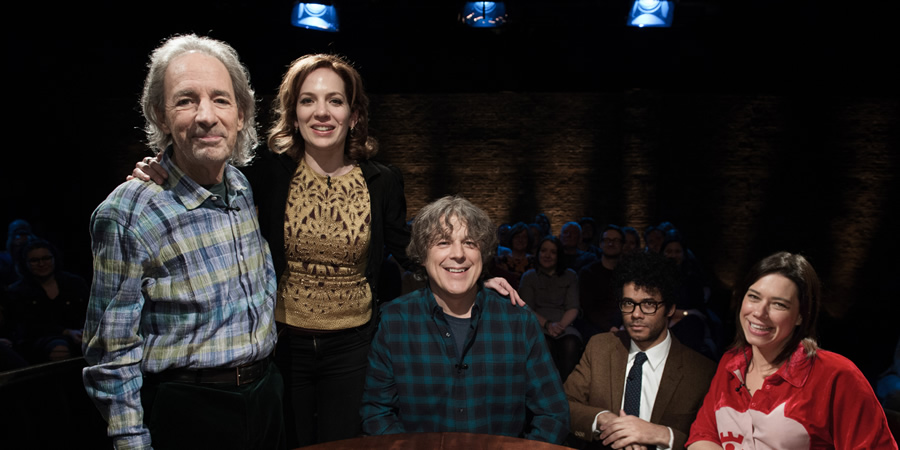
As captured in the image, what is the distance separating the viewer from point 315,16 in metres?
6.17

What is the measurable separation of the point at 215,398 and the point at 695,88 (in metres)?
7.81

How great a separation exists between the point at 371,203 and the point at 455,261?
42cm

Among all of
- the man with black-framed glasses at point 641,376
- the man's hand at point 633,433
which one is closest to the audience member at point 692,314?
the man with black-framed glasses at point 641,376

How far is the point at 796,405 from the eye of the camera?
5.53 ft

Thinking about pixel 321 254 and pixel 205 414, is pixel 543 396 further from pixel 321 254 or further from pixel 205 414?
pixel 205 414

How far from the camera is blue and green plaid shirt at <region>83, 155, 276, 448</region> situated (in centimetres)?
131

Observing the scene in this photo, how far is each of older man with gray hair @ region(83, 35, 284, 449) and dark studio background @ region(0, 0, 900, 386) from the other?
18.8 feet

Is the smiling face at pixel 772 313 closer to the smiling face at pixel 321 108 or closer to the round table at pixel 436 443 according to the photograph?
the round table at pixel 436 443

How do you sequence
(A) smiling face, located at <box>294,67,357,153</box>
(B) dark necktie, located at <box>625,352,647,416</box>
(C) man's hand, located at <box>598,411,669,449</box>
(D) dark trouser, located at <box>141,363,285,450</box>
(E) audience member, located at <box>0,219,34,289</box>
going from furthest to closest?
1. (E) audience member, located at <box>0,219,34,289</box>
2. (B) dark necktie, located at <box>625,352,647,416</box>
3. (C) man's hand, located at <box>598,411,669,449</box>
4. (A) smiling face, located at <box>294,67,357,153</box>
5. (D) dark trouser, located at <box>141,363,285,450</box>

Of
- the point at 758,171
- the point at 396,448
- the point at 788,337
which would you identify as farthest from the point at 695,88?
the point at 396,448

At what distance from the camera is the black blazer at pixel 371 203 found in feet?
6.22

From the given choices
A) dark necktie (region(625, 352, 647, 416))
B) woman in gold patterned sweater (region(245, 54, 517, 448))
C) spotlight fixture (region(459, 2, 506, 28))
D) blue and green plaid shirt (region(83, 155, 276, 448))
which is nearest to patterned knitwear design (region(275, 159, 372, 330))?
woman in gold patterned sweater (region(245, 54, 517, 448))

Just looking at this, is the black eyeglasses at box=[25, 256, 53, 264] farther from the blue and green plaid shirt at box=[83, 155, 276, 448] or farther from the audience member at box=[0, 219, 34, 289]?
the blue and green plaid shirt at box=[83, 155, 276, 448]

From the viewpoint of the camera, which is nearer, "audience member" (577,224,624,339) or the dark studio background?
"audience member" (577,224,624,339)
